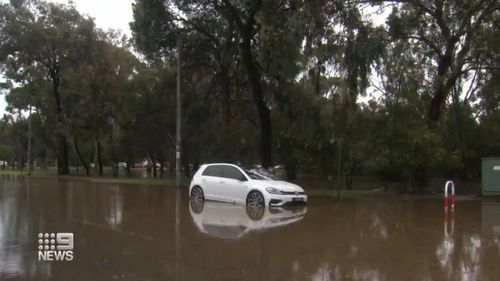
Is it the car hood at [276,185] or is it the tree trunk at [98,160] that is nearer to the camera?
the car hood at [276,185]

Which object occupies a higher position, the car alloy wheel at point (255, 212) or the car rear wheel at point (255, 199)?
the car rear wheel at point (255, 199)

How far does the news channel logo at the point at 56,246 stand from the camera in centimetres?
966

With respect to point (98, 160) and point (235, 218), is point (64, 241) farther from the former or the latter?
point (98, 160)

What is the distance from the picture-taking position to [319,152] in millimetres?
37281

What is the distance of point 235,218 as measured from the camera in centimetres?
1554

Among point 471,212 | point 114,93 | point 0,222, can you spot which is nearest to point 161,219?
point 0,222

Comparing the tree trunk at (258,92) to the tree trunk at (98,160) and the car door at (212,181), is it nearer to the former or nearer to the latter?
the car door at (212,181)

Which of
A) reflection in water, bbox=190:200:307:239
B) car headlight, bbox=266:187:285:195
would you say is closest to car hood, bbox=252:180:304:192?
car headlight, bbox=266:187:285:195

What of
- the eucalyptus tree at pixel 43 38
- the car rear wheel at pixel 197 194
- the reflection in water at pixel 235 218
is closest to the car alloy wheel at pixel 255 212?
the reflection in water at pixel 235 218

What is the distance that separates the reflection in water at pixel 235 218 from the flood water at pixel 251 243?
3 cm

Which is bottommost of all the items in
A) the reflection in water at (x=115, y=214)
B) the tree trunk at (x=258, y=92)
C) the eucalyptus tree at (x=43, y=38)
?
the reflection in water at (x=115, y=214)

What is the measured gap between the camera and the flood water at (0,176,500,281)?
8.55 meters

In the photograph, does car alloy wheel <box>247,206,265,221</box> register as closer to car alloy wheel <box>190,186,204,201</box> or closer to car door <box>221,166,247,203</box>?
car door <box>221,166,247,203</box>

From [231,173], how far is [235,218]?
3814mm
